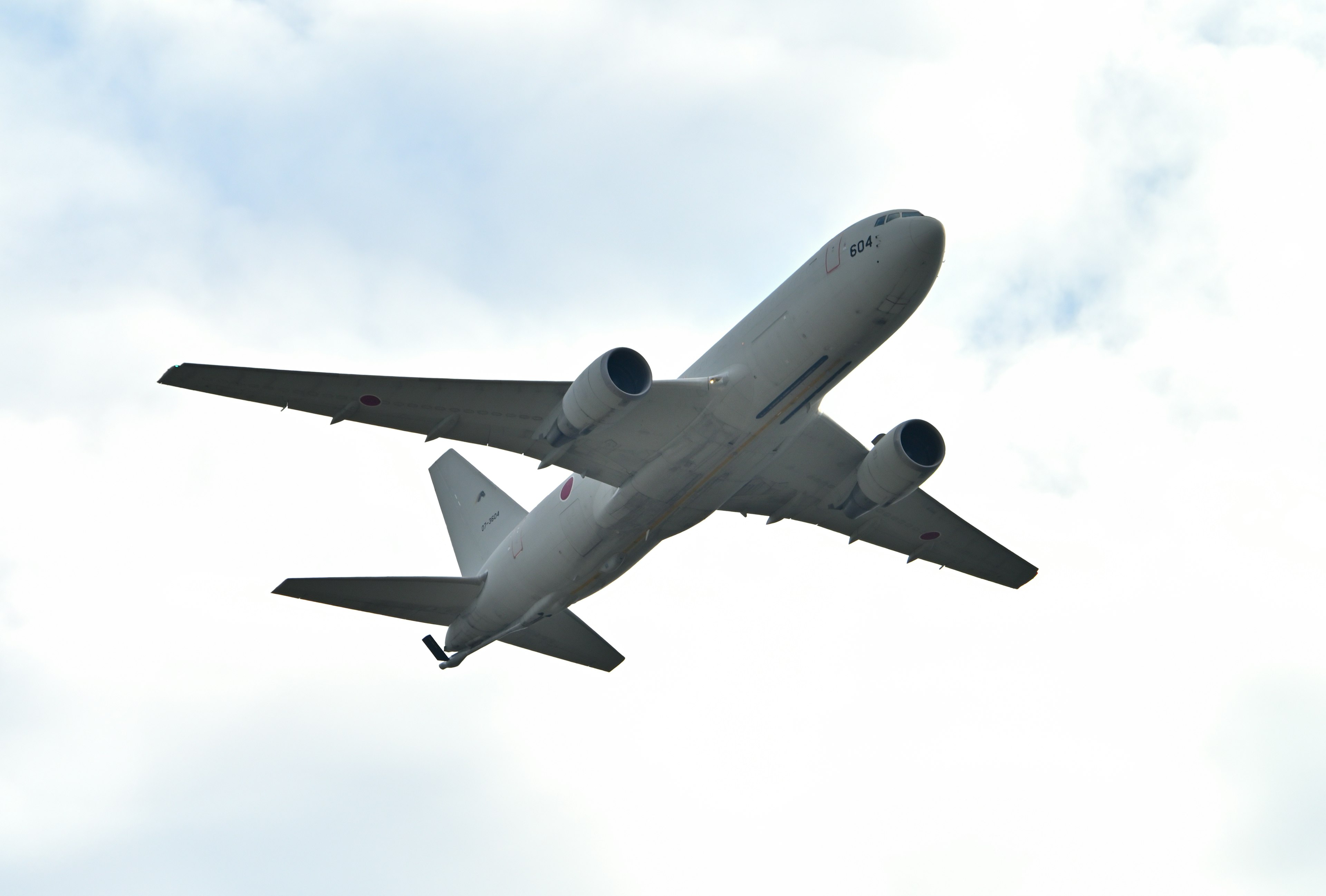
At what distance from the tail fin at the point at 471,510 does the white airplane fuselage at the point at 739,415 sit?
3.83 m

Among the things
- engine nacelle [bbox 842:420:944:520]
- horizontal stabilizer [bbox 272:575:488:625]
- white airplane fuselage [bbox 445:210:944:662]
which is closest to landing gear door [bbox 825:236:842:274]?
white airplane fuselage [bbox 445:210:944:662]

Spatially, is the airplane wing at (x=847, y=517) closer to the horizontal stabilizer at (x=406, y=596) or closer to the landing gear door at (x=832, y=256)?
the landing gear door at (x=832, y=256)

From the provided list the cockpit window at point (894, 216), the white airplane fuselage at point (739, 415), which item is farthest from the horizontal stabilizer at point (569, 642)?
the cockpit window at point (894, 216)

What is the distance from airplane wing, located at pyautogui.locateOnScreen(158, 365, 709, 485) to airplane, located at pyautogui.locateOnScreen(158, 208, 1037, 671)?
0.04 metres

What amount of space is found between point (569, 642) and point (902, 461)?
1086 cm

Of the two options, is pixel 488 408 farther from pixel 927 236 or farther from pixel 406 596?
pixel 927 236

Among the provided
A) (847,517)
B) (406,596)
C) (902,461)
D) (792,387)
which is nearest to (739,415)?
(792,387)

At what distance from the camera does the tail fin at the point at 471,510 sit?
35.8 meters

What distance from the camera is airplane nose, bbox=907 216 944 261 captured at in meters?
24.8

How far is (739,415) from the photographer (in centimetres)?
2678

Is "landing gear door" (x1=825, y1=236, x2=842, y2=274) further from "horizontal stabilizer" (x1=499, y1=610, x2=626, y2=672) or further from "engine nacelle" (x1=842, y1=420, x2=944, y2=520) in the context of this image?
"horizontal stabilizer" (x1=499, y1=610, x2=626, y2=672)

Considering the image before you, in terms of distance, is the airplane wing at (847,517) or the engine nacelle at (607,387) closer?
the engine nacelle at (607,387)

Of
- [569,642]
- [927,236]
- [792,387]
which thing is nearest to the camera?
[927,236]

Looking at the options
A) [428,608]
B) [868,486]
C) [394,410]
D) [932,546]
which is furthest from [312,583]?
[932,546]
